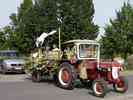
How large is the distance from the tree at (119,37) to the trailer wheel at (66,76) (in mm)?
19859

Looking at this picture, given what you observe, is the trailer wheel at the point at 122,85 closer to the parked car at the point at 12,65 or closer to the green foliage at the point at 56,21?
the parked car at the point at 12,65

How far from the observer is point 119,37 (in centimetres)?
3753

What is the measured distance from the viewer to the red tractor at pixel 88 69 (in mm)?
15383

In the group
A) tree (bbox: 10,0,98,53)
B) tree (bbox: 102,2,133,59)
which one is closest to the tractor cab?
tree (bbox: 102,2,133,59)

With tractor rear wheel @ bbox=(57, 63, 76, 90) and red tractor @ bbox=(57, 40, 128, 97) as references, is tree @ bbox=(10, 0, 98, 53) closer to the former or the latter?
red tractor @ bbox=(57, 40, 128, 97)

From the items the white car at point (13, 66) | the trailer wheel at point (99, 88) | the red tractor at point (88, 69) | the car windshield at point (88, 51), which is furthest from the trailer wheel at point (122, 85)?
the white car at point (13, 66)

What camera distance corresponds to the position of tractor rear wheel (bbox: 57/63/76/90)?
16.6 meters

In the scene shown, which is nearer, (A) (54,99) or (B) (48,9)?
(A) (54,99)

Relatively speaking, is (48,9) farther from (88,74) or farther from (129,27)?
(88,74)

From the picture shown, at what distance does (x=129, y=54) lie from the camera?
128 ft

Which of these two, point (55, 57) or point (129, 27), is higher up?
point (129, 27)

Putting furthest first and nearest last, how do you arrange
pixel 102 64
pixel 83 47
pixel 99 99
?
pixel 83 47 < pixel 102 64 < pixel 99 99

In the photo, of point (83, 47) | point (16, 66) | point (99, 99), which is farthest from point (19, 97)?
point (16, 66)

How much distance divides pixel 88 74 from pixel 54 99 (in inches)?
112
